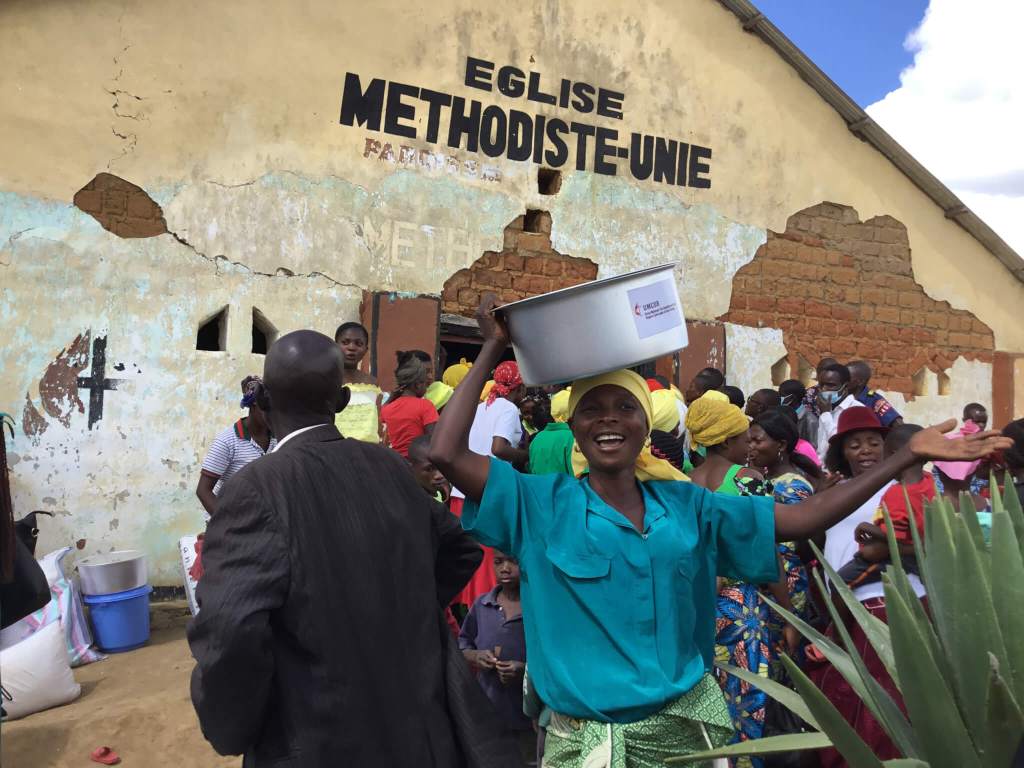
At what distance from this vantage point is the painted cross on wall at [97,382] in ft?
20.0

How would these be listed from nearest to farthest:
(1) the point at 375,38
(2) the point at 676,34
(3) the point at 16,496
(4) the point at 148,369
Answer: (3) the point at 16,496, (4) the point at 148,369, (1) the point at 375,38, (2) the point at 676,34

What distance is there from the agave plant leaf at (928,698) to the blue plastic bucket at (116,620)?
17.4 ft

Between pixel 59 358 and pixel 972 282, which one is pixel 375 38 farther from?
pixel 972 282

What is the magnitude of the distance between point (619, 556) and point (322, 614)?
653 mm

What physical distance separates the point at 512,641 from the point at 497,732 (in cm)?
135

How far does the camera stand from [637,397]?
79.5 inches

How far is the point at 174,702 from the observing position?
176 inches

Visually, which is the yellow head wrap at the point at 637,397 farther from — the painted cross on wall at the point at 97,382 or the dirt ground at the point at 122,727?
the painted cross on wall at the point at 97,382

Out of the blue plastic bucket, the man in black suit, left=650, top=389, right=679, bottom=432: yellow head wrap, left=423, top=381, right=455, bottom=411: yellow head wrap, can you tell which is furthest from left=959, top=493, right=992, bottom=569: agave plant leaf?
the blue plastic bucket

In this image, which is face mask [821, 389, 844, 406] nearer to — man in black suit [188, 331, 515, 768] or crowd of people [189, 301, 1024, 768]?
crowd of people [189, 301, 1024, 768]

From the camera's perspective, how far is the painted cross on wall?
609 centimetres

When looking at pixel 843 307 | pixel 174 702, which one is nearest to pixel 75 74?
pixel 174 702

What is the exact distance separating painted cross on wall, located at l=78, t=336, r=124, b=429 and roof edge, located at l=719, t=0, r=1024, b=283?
21.2ft

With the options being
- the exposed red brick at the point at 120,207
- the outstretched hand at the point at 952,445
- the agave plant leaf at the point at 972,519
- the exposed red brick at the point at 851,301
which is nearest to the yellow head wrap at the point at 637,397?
the outstretched hand at the point at 952,445
